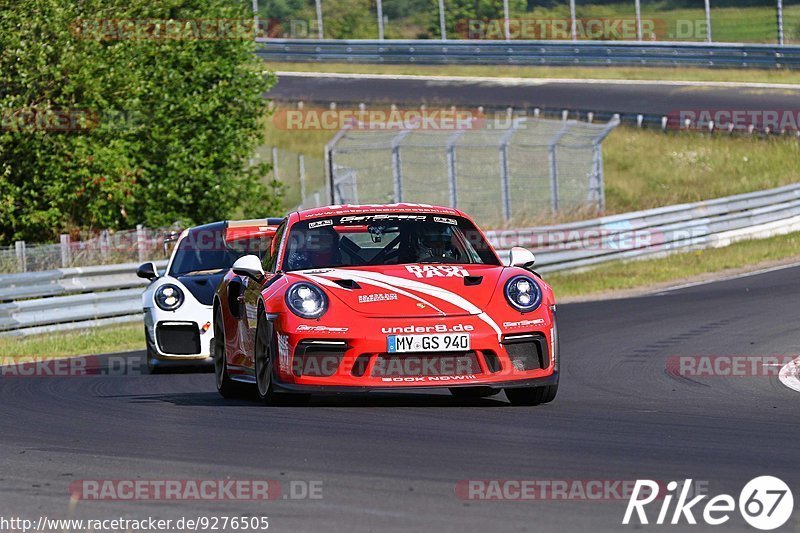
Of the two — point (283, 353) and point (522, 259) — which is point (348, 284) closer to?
point (283, 353)

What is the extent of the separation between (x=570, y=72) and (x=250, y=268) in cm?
3567

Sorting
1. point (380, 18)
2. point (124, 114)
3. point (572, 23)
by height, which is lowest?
point (124, 114)

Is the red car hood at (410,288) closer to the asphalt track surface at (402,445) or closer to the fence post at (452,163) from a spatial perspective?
the asphalt track surface at (402,445)

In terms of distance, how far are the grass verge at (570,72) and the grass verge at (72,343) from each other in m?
26.0

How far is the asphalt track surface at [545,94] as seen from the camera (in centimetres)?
3797

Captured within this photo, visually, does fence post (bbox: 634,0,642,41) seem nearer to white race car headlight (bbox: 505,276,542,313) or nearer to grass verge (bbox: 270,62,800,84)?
grass verge (bbox: 270,62,800,84)

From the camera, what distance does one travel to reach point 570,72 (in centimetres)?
4391

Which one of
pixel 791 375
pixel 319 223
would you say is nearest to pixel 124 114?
pixel 319 223

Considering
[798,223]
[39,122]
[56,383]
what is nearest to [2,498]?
[56,383]

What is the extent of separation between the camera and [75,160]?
78.4 ft

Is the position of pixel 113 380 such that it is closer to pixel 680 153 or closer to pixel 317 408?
pixel 317 408

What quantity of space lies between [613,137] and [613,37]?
7.90m

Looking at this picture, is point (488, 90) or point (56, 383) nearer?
point (56, 383)

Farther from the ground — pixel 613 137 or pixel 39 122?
pixel 39 122
